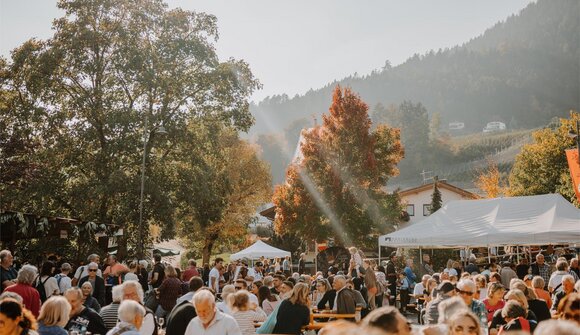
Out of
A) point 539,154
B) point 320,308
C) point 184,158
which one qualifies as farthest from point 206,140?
point 539,154

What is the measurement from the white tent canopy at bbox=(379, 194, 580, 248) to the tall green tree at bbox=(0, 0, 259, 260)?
12737mm

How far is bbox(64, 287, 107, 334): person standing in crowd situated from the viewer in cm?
667

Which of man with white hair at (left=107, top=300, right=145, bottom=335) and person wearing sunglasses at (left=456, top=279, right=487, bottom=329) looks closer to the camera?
man with white hair at (left=107, top=300, right=145, bottom=335)

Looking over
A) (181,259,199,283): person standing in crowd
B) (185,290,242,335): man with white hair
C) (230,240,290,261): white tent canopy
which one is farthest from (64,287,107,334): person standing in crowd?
(230,240,290,261): white tent canopy

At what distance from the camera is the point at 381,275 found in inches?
669

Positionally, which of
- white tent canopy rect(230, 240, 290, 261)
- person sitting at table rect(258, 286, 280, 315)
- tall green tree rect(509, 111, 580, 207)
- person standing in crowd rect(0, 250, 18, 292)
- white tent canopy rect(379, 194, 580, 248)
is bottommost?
person sitting at table rect(258, 286, 280, 315)

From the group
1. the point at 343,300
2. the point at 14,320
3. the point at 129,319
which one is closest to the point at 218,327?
the point at 129,319

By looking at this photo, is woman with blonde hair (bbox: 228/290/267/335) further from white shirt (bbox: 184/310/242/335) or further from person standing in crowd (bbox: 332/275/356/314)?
person standing in crowd (bbox: 332/275/356/314)

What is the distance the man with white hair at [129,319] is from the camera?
17.3 ft

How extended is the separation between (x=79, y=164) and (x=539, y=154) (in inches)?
1355

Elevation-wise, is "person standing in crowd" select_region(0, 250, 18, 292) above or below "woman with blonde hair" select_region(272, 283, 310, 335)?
above

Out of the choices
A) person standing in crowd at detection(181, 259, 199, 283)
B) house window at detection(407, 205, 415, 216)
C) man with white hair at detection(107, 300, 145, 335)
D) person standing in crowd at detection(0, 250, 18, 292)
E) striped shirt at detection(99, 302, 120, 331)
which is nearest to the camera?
man with white hair at detection(107, 300, 145, 335)

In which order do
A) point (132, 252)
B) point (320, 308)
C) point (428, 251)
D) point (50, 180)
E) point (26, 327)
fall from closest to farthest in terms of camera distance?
point (26, 327) < point (320, 308) < point (50, 180) < point (132, 252) < point (428, 251)

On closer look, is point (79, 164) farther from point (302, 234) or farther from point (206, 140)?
point (302, 234)
